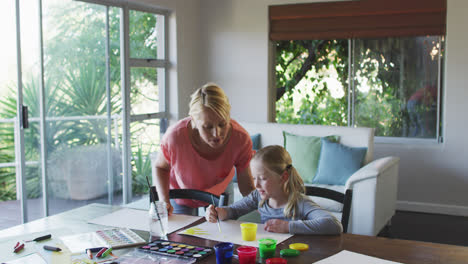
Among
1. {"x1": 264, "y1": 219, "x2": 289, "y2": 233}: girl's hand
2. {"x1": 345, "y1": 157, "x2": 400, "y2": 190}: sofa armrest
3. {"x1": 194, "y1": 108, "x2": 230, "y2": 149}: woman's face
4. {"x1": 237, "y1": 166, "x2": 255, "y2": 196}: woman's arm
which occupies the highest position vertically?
{"x1": 194, "y1": 108, "x2": 230, "y2": 149}: woman's face

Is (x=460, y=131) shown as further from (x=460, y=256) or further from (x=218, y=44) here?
(x=460, y=256)

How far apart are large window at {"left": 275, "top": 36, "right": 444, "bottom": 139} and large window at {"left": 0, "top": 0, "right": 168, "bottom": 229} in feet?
5.19

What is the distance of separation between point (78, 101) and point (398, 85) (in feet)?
10.7

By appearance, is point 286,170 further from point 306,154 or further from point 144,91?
point 144,91

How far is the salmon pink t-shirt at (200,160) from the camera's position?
7.98 ft

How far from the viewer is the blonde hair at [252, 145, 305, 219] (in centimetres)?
216

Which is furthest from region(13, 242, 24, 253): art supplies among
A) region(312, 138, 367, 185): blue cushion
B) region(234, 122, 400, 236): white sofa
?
region(312, 138, 367, 185): blue cushion

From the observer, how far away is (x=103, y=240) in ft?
6.43

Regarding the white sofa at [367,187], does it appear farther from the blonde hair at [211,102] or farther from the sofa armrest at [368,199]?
the blonde hair at [211,102]

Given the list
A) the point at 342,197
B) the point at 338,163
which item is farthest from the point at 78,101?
the point at 342,197

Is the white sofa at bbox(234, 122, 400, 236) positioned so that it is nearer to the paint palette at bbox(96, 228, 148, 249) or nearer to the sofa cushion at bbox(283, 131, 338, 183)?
the sofa cushion at bbox(283, 131, 338, 183)

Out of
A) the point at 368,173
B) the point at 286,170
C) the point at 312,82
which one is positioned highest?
the point at 312,82

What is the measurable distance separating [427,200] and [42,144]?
146 inches

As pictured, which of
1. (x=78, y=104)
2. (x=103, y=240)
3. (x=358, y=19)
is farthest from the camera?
(x=358, y=19)
